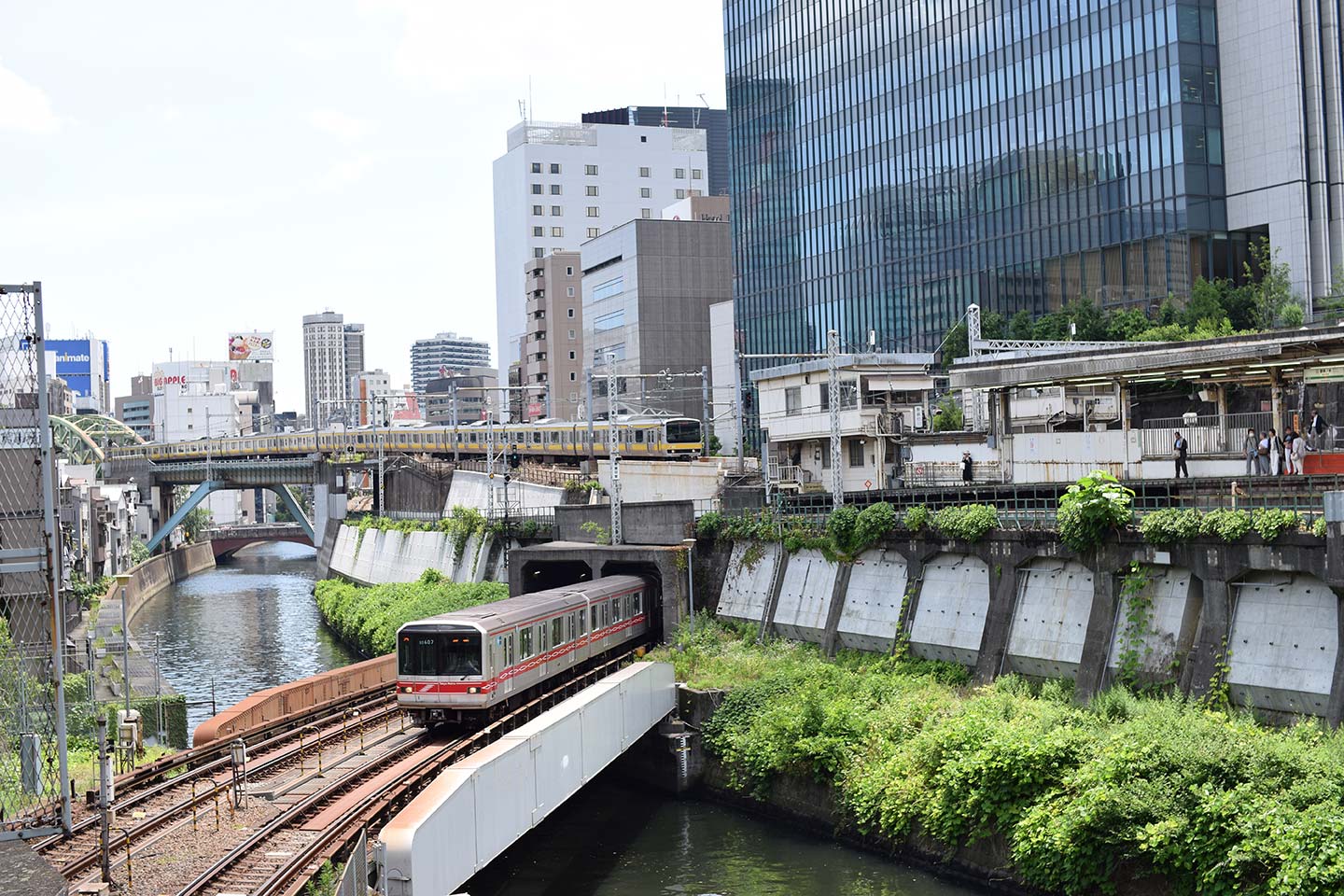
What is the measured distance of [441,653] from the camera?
93.2 ft

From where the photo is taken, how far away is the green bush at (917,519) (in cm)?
3259

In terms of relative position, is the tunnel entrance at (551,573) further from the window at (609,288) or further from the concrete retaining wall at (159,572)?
the window at (609,288)

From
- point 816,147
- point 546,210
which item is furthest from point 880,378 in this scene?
point 546,210

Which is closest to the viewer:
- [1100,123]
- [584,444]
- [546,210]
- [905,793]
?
[905,793]

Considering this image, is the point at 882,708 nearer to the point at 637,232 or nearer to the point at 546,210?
the point at 637,232

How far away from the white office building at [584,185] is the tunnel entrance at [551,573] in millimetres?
111959

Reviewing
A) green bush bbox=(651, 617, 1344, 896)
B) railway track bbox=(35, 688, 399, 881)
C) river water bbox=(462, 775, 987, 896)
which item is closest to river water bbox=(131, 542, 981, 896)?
river water bbox=(462, 775, 987, 896)

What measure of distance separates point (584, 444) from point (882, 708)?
45753 mm

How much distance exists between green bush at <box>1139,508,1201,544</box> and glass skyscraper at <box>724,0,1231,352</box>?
38969 mm

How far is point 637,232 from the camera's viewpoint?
105938 millimetres

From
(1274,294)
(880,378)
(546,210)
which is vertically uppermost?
(546,210)

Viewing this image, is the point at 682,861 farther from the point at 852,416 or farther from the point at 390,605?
the point at 390,605

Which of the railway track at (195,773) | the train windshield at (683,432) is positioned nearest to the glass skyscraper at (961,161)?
the train windshield at (683,432)

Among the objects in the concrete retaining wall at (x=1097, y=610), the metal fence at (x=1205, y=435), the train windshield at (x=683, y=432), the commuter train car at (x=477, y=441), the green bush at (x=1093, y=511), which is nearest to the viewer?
the concrete retaining wall at (x=1097, y=610)
